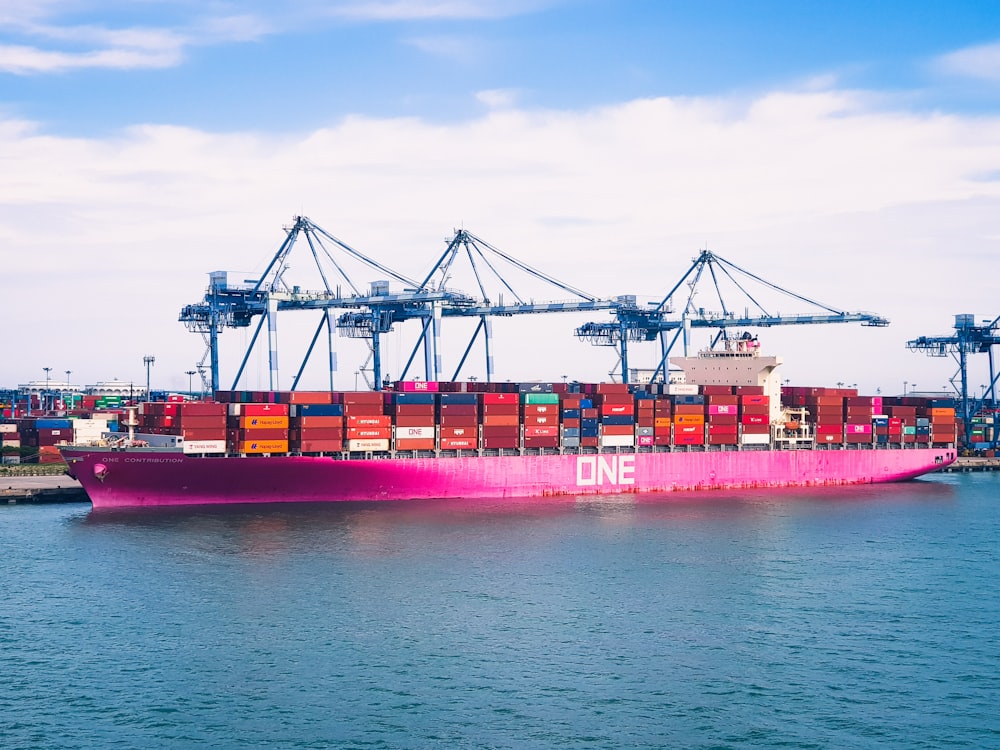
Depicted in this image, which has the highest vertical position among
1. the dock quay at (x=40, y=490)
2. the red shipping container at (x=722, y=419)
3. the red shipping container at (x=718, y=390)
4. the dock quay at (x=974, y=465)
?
the red shipping container at (x=718, y=390)

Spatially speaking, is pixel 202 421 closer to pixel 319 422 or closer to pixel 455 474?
pixel 319 422

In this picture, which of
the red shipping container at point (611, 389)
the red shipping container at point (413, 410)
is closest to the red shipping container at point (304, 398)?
the red shipping container at point (413, 410)

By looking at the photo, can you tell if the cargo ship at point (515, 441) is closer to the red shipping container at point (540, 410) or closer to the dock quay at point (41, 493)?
the red shipping container at point (540, 410)

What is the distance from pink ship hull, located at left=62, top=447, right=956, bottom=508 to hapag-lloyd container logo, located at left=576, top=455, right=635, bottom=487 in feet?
0.24

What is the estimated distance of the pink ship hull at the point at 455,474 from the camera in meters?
58.7

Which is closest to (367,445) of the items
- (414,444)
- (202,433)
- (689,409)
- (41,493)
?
(414,444)

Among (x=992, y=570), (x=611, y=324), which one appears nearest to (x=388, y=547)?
(x=992, y=570)

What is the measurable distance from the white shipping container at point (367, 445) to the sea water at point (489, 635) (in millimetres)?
8903

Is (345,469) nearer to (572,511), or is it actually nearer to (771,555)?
(572,511)

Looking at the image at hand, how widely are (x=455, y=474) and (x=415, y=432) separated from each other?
3.96 metres

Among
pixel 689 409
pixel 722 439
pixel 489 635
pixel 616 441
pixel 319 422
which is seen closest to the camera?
pixel 489 635

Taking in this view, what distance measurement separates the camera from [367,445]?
2500 inches

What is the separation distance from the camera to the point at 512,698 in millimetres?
28734

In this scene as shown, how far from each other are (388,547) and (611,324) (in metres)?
53.4
